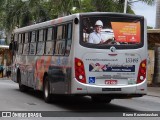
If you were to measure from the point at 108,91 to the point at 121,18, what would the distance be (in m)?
2.38

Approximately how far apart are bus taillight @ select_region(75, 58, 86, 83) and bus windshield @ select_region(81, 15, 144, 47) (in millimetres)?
583

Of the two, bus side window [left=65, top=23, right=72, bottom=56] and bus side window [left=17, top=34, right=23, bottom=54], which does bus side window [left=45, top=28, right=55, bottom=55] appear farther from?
bus side window [left=17, top=34, right=23, bottom=54]

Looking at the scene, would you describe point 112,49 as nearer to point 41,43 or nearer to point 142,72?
point 142,72

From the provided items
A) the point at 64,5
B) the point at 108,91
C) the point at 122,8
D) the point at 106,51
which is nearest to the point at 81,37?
the point at 106,51

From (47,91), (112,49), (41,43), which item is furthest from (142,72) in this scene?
(41,43)

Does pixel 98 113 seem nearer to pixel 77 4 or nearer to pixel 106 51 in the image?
pixel 106 51

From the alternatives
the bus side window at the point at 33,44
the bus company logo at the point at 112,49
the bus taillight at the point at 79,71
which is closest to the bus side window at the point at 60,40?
the bus taillight at the point at 79,71

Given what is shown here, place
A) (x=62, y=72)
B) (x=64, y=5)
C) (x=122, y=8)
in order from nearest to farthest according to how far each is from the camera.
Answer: (x=62, y=72) → (x=122, y=8) → (x=64, y=5)

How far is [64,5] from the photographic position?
36031 millimetres

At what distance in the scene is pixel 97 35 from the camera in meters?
14.5

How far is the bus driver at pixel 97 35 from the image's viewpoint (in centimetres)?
1448

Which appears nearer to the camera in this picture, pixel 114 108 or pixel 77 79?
pixel 77 79

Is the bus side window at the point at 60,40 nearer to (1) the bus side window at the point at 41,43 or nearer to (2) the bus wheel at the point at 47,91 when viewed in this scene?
(2) the bus wheel at the point at 47,91

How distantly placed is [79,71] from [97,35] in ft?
4.15
